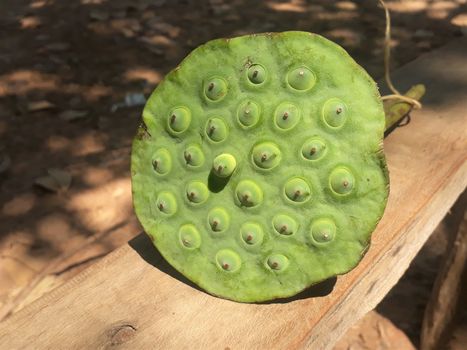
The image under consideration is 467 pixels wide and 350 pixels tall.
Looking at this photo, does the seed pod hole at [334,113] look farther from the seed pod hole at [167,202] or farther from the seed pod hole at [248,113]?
the seed pod hole at [167,202]

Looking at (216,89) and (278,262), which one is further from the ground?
(216,89)

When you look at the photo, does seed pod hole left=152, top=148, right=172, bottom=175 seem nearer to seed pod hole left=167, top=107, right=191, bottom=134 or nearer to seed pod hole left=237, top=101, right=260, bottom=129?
seed pod hole left=167, top=107, right=191, bottom=134

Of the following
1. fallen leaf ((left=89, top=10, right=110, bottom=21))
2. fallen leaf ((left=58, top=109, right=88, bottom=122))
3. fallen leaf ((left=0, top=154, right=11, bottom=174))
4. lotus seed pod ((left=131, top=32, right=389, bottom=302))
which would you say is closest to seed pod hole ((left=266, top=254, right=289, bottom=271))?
lotus seed pod ((left=131, top=32, right=389, bottom=302))

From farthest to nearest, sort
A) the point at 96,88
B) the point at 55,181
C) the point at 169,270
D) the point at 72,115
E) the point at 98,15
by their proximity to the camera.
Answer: the point at 98,15 < the point at 96,88 < the point at 72,115 < the point at 55,181 < the point at 169,270

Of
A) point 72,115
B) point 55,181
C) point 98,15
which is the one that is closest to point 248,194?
point 55,181

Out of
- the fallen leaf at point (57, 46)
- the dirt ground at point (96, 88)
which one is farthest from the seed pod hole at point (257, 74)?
the fallen leaf at point (57, 46)

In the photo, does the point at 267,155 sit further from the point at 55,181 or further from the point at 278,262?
the point at 55,181

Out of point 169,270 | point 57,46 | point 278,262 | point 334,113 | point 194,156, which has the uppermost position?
point 334,113
